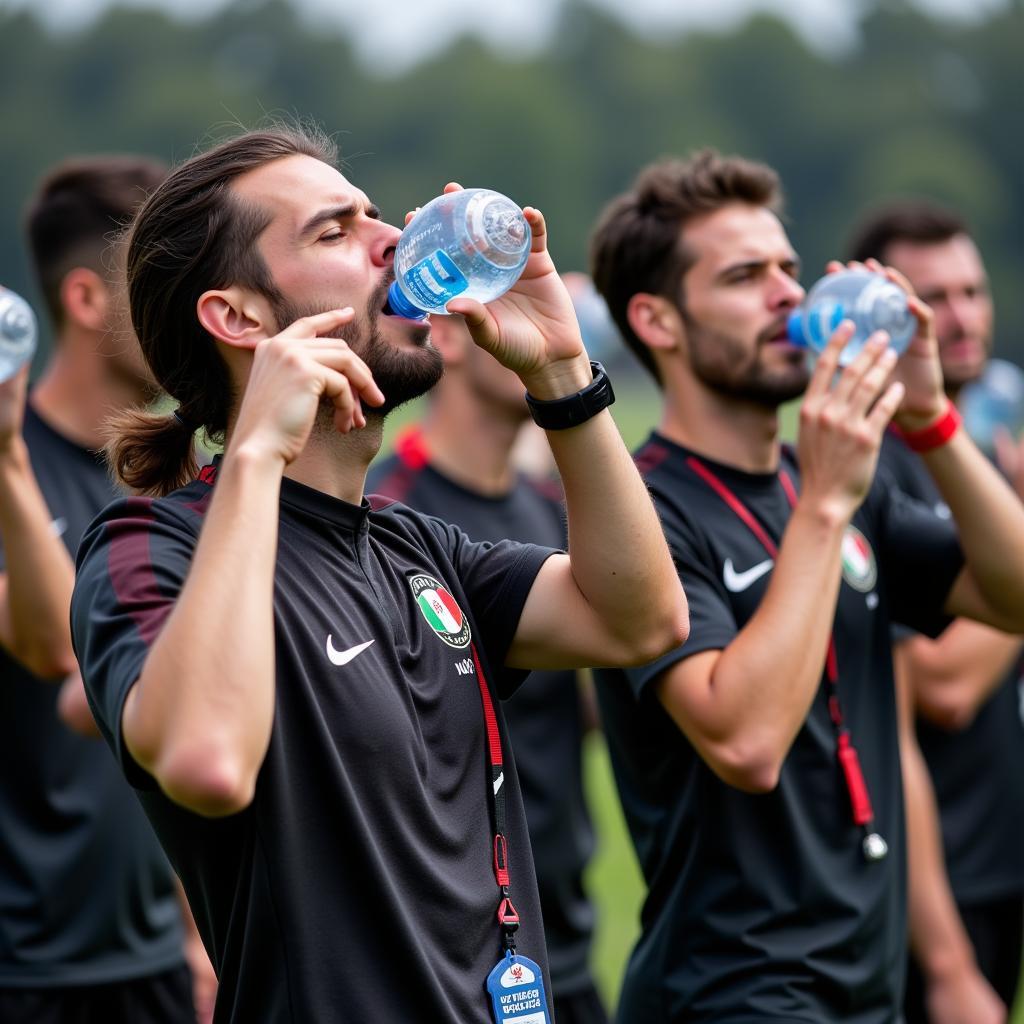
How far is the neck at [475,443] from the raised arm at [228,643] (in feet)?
11.4

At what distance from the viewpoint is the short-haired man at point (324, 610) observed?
9.66 feet

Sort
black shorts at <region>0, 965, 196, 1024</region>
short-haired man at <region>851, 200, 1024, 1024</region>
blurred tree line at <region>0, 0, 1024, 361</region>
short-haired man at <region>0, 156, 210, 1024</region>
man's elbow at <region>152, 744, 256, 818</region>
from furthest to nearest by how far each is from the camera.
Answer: blurred tree line at <region>0, 0, 1024, 361</region> → short-haired man at <region>851, 200, 1024, 1024</region> → black shorts at <region>0, 965, 196, 1024</region> → short-haired man at <region>0, 156, 210, 1024</region> → man's elbow at <region>152, 744, 256, 818</region>

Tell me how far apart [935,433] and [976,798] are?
76.3 inches

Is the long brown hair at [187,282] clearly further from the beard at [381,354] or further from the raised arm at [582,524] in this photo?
the raised arm at [582,524]

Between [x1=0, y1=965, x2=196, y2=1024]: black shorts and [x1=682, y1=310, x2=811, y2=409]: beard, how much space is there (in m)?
2.61

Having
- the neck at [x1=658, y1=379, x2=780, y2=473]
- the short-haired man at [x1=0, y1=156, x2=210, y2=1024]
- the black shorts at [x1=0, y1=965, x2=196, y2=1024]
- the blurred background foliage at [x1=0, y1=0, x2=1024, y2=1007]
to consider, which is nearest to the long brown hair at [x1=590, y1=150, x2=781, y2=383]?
the neck at [x1=658, y1=379, x2=780, y2=473]

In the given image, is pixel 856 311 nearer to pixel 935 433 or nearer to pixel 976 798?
pixel 935 433

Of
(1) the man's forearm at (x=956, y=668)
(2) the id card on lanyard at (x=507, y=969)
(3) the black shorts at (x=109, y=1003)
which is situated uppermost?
(2) the id card on lanyard at (x=507, y=969)

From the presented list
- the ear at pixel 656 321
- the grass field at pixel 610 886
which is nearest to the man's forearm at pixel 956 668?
the grass field at pixel 610 886

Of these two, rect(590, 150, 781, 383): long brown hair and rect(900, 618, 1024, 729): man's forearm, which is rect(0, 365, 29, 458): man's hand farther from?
rect(900, 618, 1024, 729): man's forearm

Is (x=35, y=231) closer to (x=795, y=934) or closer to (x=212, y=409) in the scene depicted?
(x=212, y=409)

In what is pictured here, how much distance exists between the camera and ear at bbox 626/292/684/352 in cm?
518

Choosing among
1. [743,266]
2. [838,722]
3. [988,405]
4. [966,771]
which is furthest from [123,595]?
[988,405]

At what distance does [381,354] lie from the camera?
11.5 ft
